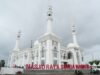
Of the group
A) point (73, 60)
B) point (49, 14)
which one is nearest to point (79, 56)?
point (73, 60)

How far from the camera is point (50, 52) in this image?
57594 mm

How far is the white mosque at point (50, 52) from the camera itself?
58.7m

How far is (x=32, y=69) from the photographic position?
46.4m

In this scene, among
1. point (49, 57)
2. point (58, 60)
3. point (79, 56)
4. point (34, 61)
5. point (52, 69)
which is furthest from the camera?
point (79, 56)

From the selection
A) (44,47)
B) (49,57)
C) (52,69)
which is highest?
(44,47)

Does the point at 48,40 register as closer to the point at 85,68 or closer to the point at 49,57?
the point at 49,57

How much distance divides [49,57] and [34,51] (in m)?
14.8

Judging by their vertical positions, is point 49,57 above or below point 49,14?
below

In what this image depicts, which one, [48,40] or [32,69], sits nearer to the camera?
[32,69]

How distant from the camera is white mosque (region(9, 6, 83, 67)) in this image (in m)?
58.7

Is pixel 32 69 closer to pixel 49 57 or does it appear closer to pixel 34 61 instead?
pixel 49 57

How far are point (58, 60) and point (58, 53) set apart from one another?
266 centimetres

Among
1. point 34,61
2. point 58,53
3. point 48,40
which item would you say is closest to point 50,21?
point 48,40

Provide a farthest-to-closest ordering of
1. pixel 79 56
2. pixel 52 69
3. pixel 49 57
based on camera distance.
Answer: pixel 79 56 → pixel 49 57 → pixel 52 69
